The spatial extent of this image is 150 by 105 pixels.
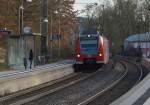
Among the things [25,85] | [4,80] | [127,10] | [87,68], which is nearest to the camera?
[4,80]

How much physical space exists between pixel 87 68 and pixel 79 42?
17.3 ft

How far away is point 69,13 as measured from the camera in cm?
8125

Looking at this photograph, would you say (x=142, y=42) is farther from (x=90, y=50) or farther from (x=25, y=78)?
(x=25, y=78)

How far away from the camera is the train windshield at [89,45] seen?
4341 cm

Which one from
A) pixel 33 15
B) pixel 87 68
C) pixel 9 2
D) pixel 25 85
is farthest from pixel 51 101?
pixel 33 15

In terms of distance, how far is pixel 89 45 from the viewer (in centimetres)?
4353

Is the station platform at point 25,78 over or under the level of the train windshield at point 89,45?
under

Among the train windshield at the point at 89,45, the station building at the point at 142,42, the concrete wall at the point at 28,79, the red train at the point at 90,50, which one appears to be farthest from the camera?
the station building at the point at 142,42

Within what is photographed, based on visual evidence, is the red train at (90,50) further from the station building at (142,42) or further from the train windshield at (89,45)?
the station building at (142,42)

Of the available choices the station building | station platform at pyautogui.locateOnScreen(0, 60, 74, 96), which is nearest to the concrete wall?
station platform at pyautogui.locateOnScreen(0, 60, 74, 96)

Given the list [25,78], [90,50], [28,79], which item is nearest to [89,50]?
[90,50]

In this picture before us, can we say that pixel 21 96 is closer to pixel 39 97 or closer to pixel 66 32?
pixel 39 97

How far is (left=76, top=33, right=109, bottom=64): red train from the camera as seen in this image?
43.2 meters

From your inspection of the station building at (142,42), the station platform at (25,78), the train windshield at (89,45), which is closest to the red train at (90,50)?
the train windshield at (89,45)
